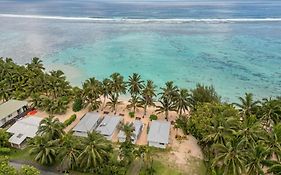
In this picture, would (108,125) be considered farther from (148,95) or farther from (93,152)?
(93,152)

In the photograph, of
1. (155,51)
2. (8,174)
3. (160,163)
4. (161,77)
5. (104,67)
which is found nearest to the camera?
(8,174)

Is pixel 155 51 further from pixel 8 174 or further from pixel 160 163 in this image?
pixel 8 174

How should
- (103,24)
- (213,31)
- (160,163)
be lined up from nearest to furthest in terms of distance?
(160,163)
(213,31)
(103,24)

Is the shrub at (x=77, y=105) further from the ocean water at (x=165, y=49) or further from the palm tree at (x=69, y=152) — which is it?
the palm tree at (x=69, y=152)

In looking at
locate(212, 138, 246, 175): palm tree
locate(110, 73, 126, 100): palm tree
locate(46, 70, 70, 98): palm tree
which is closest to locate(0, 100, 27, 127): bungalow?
locate(46, 70, 70, 98): palm tree

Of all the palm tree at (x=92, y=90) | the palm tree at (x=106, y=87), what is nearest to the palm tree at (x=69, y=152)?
the palm tree at (x=92, y=90)

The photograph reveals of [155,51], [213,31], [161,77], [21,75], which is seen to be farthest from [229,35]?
[21,75]
